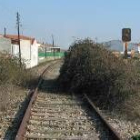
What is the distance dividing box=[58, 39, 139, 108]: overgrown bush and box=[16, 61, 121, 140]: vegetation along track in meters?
1.11

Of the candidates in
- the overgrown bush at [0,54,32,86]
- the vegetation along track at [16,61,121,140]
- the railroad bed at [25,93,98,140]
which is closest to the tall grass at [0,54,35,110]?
the overgrown bush at [0,54,32,86]

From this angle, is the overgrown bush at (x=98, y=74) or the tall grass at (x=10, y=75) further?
the tall grass at (x=10, y=75)

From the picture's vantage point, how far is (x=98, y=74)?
69.7ft

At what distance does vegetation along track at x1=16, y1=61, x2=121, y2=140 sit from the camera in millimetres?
10992

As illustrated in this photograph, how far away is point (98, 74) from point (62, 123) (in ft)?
27.8

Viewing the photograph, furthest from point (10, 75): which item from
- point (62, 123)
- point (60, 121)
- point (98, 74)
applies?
point (62, 123)

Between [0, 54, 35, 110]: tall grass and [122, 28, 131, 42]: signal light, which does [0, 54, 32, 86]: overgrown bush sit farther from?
[122, 28, 131, 42]: signal light

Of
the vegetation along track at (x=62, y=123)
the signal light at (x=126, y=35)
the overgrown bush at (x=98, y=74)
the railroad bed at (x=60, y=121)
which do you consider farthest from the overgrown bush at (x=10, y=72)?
the signal light at (x=126, y=35)

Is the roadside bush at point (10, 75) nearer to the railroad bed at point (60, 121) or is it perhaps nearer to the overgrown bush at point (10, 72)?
the overgrown bush at point (10, 72)

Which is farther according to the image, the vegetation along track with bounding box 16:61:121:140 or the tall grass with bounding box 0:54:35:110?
the tall grass with bounding box 0:54:35:110

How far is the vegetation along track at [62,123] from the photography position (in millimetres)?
10992

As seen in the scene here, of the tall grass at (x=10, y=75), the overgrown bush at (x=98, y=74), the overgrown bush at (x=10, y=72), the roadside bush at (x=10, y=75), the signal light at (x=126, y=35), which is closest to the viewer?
the overgrown bush at (x=98, y=74)

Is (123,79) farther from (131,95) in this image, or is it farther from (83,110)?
(83,110)

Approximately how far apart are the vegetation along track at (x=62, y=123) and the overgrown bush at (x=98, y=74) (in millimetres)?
1114
